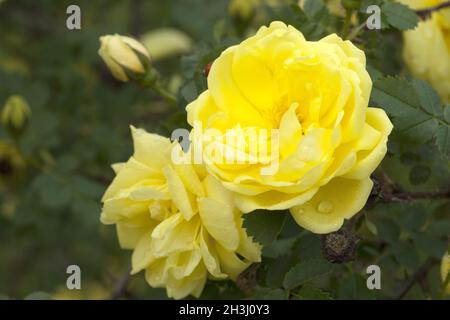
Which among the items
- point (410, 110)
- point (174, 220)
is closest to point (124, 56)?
point (174, 220)

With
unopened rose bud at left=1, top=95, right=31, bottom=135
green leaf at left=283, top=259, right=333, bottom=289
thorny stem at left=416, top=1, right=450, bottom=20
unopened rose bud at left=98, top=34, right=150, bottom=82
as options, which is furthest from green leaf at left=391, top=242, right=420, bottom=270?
unopened rose bud at left=1, top=95, right=31, bottom=135

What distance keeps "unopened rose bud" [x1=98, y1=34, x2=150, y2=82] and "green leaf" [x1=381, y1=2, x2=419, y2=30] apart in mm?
374

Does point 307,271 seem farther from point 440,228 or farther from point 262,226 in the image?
point 440,228

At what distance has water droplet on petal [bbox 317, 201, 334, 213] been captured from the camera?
40.7 inches

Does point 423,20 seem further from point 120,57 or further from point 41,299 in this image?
point 41,299

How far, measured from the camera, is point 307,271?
3.90 ft

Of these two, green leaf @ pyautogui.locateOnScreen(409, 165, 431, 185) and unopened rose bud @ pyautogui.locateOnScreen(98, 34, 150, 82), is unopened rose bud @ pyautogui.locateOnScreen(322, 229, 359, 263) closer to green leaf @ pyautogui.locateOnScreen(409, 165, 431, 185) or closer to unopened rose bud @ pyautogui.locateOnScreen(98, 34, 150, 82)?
green leaf @ pyautogui.locateOnScreen(409, 165, 431, 185)

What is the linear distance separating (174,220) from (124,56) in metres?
0.34

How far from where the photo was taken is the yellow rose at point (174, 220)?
3.55ft

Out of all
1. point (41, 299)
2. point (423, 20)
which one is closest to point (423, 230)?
point (423, 20)

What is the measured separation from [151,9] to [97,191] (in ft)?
3.82

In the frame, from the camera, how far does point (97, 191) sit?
68.8 inches

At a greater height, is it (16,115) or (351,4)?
(351,4)

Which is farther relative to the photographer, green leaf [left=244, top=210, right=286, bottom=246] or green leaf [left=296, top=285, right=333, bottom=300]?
green leaf [left=296, top=285, right=333, bottom=300]
